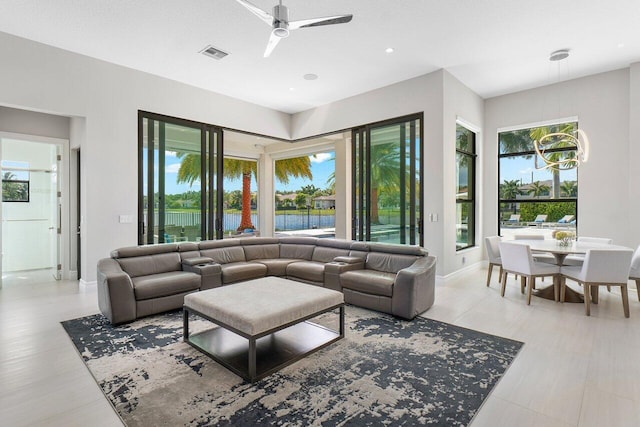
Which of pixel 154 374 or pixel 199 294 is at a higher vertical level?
pixel 199 294

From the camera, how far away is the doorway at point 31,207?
595cm

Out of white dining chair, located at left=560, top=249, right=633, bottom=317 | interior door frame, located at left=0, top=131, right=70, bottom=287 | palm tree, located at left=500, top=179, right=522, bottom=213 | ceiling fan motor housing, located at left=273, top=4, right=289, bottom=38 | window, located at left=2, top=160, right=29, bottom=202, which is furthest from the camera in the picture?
palm tree, located at left=500, top=179, right=522, bottom=213

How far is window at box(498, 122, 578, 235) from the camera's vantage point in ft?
20.2

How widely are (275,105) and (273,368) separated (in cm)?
591

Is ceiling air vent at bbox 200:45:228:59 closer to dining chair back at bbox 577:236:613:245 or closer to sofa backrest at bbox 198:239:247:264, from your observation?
sofa backrest at bbox 198:239:247:264

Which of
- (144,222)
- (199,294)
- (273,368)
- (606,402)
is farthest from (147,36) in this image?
(606,402)

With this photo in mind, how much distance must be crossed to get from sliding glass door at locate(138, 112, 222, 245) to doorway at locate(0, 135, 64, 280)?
70.4 inches

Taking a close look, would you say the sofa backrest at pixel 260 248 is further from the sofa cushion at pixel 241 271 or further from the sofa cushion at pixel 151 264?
the sofa cushion at pixel 151 264

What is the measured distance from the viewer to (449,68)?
532 centimetres

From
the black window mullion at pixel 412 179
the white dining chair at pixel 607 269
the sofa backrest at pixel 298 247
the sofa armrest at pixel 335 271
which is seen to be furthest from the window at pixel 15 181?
the white dining chair at pixel 607 269

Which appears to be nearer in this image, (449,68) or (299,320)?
(299,320)

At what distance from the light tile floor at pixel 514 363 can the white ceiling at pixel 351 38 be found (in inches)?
141

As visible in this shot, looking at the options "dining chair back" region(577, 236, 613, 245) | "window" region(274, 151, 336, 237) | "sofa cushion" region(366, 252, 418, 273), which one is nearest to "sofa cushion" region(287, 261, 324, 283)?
"sofa cushion" region(366, 252, 418, 273)

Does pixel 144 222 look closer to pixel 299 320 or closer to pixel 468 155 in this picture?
pixel 299 320
